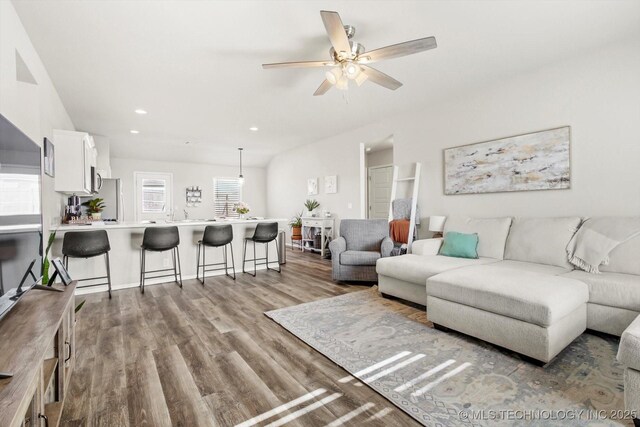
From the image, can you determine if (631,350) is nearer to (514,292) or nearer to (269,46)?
(514,292)

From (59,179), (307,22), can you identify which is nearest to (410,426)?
(307,22)

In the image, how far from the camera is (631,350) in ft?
4.74

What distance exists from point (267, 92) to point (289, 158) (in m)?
4.00

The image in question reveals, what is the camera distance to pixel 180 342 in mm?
2406

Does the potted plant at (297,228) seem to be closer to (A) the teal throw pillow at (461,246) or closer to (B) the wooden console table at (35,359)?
(A) the teal throw pillow at (461,246)

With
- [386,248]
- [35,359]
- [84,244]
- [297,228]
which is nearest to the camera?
[35,359]

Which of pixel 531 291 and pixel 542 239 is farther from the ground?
pixel 542 239

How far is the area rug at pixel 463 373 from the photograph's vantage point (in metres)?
1.55

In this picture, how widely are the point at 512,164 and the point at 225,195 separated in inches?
291

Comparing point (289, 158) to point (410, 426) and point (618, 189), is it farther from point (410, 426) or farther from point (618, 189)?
point (410, 426)

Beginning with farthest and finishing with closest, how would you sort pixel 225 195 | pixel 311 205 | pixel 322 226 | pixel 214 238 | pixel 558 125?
pixel 225 195, pixel 311 205, pixel 322 226, pixel 214 238, pixel 558 125

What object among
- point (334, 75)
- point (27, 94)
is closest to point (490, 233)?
point (334, 75)

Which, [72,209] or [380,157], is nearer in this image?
[72,209]

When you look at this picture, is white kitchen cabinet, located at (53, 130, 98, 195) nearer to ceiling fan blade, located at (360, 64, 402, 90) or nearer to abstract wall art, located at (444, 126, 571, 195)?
ceiling fan blade, located at (360, 64, 402, 90)
